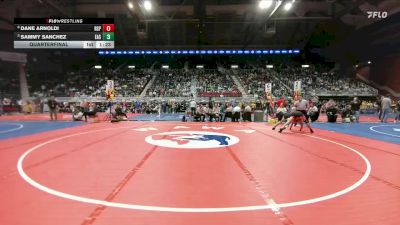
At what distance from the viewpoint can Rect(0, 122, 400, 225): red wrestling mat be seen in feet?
11.5

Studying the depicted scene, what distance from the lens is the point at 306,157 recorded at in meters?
7.15

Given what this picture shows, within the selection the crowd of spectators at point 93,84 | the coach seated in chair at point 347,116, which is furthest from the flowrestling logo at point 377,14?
the crowd of spectators at point 93,84

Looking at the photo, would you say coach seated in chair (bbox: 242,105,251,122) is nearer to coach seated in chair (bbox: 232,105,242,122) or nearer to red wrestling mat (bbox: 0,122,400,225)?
coach seated in chair (bbox: 232,105,242,122)

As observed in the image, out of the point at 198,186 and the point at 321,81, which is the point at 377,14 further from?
the point at 198,186

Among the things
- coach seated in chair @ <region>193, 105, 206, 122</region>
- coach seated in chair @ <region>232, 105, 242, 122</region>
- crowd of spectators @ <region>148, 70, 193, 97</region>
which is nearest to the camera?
coach seated in chair @ <region>232, 105, 242, 122</region>

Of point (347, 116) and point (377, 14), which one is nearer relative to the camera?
point (347, 116)

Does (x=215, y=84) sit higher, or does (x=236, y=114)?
(x=215, y=84)

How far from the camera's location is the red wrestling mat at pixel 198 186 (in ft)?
11.5

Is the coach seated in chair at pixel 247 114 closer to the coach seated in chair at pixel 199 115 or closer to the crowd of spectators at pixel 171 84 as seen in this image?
the coach seated in chair at pixel 199 115
